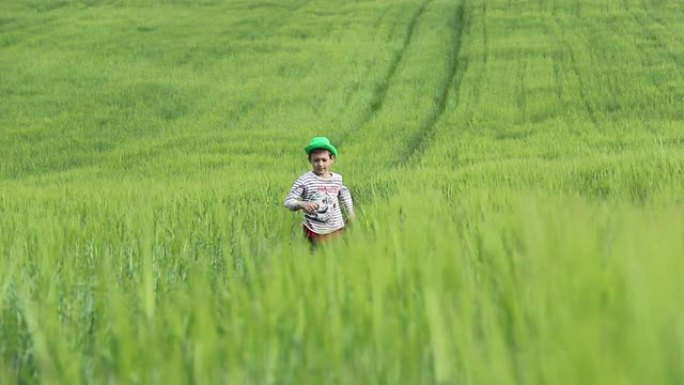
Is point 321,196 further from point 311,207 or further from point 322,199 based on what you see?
point 311,207

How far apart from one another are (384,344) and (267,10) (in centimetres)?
3029

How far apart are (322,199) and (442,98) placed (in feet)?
44.8

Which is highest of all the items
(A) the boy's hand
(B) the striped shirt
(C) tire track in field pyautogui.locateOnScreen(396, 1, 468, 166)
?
(C) tire track in field pyautogui.locateOnScreen(396, 1, 468, 166)

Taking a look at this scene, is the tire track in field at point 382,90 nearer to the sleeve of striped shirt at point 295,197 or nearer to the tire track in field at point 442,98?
the tire track in field at point 442,98

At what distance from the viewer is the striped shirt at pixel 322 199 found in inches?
220

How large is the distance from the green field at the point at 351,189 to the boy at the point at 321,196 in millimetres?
190

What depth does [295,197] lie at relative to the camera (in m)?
5.66

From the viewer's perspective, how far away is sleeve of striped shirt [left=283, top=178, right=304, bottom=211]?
5473mm

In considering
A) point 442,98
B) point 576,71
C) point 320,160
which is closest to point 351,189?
point 320,160

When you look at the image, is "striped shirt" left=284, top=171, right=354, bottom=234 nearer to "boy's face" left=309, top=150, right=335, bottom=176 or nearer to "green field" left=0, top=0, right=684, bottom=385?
"boy's face" left=309, top=150, right=335, bottom=176

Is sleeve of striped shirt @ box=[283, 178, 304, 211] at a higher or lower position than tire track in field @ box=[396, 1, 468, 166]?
lower

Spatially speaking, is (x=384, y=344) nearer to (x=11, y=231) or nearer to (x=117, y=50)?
(x=11, y=231)

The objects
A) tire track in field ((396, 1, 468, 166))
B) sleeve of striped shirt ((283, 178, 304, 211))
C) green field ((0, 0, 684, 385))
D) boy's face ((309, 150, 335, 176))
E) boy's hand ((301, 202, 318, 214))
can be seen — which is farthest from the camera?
tire track in field ((396, 1, 468, 166))

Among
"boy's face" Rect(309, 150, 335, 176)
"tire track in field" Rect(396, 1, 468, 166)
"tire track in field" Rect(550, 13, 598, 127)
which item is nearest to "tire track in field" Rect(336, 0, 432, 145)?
"tire track in field" Rect(396, 1, 468, 166)
